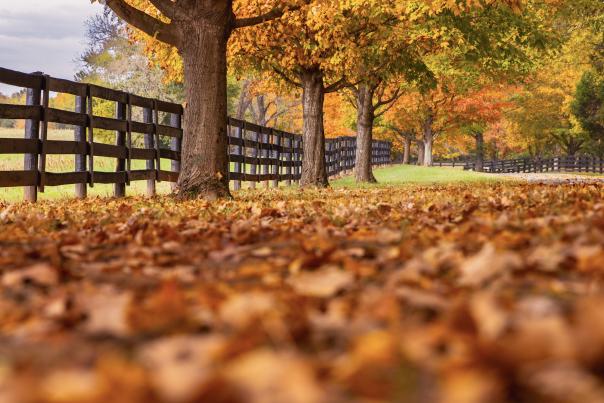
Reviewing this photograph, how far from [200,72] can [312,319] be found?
953 cm

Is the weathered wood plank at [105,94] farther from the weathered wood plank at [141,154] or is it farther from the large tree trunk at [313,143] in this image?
the large tree trunk at [313,143]

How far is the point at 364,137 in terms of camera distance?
86.7 feet

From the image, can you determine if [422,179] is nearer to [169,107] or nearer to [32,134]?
[169,107]

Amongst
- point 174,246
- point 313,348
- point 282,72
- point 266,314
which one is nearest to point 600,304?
point 313,348

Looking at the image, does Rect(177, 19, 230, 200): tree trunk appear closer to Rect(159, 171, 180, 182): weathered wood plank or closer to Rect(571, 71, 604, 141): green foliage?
Rect(159, 171, 180, 182): weathered wood plank

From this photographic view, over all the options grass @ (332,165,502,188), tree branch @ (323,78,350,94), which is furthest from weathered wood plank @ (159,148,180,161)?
tree branch @ (323,78,350,94)

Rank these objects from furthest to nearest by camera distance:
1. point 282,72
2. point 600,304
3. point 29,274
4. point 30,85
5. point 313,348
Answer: point 282,72 → point 30,85 → point 29,274 → point 313,348 → point 600,304

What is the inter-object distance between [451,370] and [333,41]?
49.2 ft

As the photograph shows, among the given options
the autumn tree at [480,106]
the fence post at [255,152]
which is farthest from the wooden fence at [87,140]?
the autumn tree at [480,106]

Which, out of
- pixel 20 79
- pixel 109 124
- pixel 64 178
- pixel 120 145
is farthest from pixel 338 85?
pixel 20 79

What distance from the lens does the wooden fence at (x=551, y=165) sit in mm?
51116

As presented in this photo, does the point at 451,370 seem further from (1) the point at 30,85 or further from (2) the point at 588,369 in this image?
(1) the point at 30,85

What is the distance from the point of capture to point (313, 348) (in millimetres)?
1958

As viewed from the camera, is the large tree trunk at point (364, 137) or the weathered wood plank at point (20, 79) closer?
the weathered wood plank at point (20, 79)
